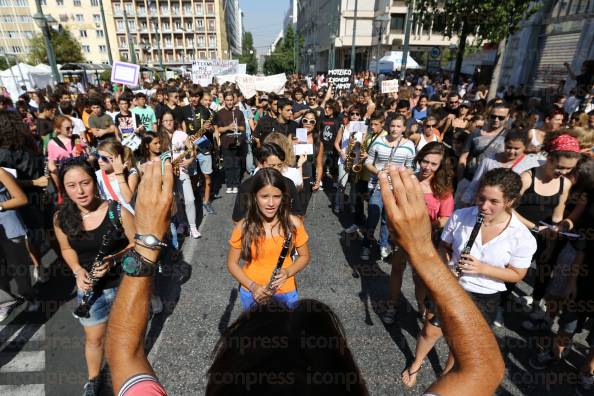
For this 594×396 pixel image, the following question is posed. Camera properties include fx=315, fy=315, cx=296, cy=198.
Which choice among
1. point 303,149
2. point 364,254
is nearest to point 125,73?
point 303,149

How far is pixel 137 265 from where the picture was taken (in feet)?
3.72

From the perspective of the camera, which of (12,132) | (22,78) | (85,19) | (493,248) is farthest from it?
(85,19)

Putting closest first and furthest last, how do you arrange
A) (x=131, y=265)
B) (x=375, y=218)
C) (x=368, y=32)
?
(x=131, y=265)
(x=375, y=218)
(x=368, y=32)

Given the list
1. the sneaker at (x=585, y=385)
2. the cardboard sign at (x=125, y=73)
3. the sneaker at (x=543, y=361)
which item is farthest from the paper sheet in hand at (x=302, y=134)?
the cardboard sign at (x=125, y=73)

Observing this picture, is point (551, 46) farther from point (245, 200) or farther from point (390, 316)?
point (245, 200)

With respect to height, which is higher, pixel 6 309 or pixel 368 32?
pixel 368 32

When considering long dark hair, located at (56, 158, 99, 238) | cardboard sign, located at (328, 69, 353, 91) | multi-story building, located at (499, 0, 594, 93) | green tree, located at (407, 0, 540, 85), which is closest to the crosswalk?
long dark hair, located at (56, 158, 99, 238)

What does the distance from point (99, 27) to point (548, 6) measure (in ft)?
248

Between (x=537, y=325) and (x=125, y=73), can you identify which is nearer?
(x=537, y=325)

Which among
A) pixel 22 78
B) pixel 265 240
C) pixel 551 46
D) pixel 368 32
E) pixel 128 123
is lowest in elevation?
pixel 265 240

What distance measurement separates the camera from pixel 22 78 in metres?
19.1

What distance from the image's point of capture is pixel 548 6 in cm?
1817

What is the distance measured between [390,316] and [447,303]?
2.84m

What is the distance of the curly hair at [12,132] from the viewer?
3.79m
